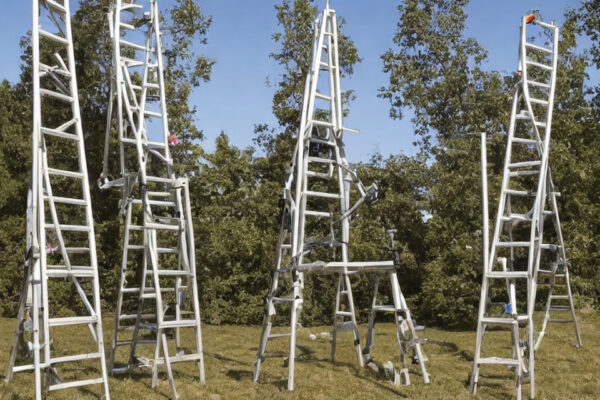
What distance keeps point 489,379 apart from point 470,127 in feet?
33.0

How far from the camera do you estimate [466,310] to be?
13.3 metres

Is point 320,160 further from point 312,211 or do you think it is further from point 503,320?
point 503,320

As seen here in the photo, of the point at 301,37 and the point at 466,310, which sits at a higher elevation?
the point at 301,37

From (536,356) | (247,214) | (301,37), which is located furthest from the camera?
(301,37)

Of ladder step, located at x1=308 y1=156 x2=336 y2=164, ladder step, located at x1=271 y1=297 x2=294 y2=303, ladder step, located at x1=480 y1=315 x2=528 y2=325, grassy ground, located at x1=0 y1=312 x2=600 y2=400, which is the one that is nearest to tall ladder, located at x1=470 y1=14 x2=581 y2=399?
ladder step, located at x1=480 y1=315 x2=528 y2=325

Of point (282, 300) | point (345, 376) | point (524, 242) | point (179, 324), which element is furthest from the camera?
point (345, 376)

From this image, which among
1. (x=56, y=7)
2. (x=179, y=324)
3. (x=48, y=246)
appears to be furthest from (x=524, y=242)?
(x=56, y=7)

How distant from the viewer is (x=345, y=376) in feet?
25.7

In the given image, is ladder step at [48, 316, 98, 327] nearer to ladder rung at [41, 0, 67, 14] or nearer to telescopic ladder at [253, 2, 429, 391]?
telescopic ladder at [253, 2, 429, 391]

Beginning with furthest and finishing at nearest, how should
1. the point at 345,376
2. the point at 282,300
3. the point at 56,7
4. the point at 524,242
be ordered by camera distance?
the point at 345,376
the point at 282,300
the point at 524,242
the point at 56,7

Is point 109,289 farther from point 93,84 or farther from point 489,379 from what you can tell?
point 489,379

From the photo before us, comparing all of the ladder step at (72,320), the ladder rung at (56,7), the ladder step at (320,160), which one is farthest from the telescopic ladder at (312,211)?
the ladder rung at (56,7)

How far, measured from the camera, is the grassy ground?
6.80 metres

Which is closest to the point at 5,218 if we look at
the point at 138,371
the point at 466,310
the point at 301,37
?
the point at 301,37
